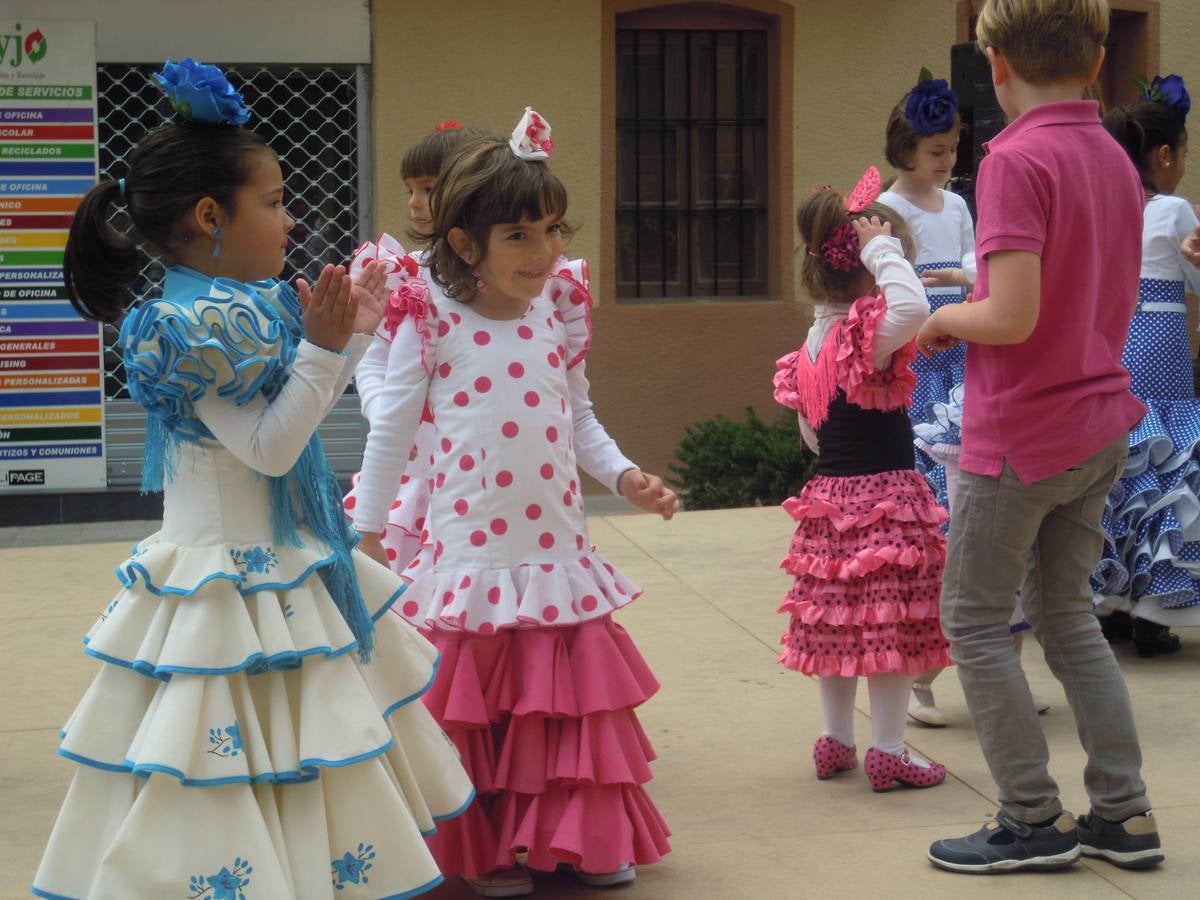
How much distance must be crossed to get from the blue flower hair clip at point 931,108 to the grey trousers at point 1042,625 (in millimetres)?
2207

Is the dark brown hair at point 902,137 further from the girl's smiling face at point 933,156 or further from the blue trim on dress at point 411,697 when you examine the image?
the blue trim on dress at point 411,697

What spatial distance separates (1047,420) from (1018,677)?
57cm

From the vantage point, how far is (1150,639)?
5.61 meters

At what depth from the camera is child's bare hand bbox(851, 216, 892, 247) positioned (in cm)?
423

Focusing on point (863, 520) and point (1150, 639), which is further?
point (1150, 639)

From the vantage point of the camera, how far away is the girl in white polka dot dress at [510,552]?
11.5 feet

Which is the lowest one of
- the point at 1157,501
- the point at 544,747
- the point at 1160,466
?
the point at 544,747

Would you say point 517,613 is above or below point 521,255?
below

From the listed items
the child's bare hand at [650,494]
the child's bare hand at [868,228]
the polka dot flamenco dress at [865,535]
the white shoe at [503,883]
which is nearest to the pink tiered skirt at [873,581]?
the polka dot flamenco dress at [865,535]

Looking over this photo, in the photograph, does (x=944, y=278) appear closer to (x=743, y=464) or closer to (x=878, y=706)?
(x=878, y=706)

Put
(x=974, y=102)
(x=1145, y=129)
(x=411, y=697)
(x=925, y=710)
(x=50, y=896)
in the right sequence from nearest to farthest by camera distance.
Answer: (x=50, y=896) → (x=411, y=697) → (x=925, y=710) → (x=1145, y=129) → (x=974, y=102)

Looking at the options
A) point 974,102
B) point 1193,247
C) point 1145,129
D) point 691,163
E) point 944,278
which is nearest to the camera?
point 1193,247

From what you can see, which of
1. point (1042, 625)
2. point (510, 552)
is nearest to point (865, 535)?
point (1042, 625)

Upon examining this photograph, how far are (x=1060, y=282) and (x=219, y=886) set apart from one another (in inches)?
80.6
